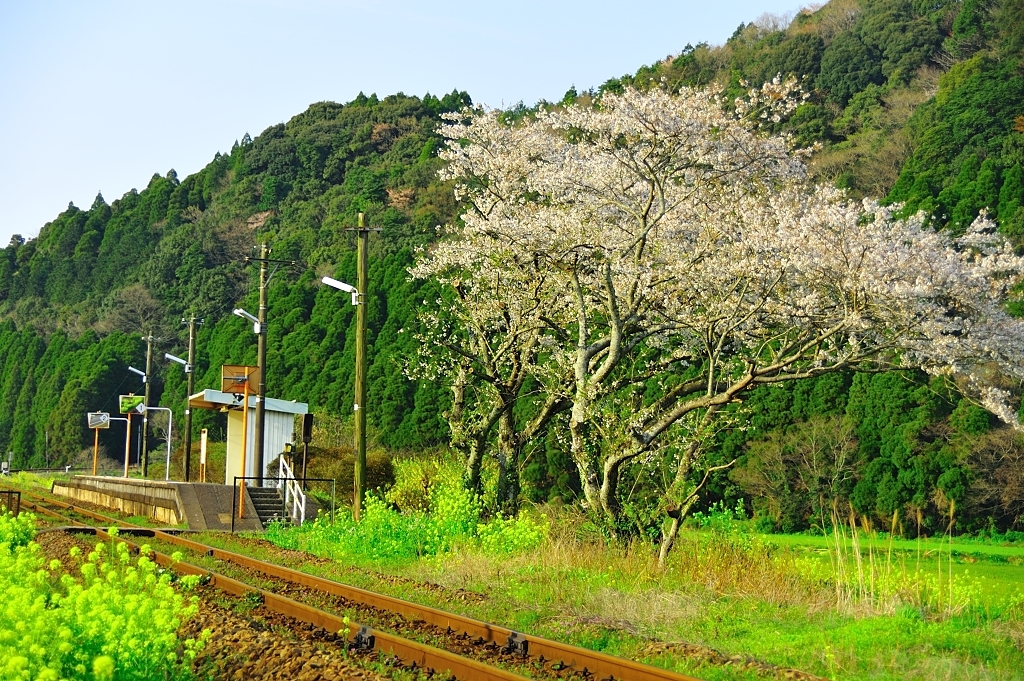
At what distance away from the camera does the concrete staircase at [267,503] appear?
88.6ft

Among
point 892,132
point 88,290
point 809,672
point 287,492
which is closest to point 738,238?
point 809,672

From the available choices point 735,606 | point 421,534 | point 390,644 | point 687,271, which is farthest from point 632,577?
point 687,271

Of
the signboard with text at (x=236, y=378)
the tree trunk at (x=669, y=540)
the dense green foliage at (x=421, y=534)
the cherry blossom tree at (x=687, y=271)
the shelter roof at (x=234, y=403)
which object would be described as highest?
the cherry blossom tree at (x=687, y=271)

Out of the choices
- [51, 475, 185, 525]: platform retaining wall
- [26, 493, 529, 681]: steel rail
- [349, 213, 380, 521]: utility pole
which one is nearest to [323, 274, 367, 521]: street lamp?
[349, 213, 380, 521]: utility pole

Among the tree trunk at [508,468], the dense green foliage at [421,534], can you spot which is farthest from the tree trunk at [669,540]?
the tree trunk at [508,468]

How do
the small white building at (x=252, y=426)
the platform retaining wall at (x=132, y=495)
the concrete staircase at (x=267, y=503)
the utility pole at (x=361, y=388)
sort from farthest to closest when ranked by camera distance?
the small white building at (x=252, y=426)
the platform retaining wall at (x=132, y=495)
the concrete staircase at (x=267, y=503)
the utility pole at (x=361, y=388)

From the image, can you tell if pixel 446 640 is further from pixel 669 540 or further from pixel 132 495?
pixel 132 495

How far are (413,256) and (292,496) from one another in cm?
2368

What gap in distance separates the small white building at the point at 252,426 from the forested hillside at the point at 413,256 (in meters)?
7.70

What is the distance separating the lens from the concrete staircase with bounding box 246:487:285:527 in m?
27.0

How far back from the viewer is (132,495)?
32156 mm

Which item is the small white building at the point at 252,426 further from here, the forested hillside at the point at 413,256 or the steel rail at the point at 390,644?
the steel rail at the point at 390,644

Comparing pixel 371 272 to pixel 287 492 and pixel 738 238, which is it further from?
pixel 738 238

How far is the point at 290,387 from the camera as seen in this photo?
51.2 metres
